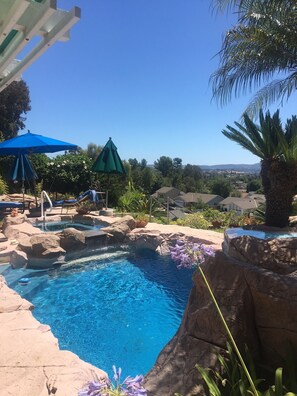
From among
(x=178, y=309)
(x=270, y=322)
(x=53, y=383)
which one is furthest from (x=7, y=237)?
(x=270, y=322)

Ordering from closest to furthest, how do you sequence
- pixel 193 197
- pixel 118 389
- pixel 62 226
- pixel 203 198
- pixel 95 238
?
1. pixel 118 389
2. pixel 95 238
3. pixel 62 226
4. pixel 193 197
5. pixel 203 198

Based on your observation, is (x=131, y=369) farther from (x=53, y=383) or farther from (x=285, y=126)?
(x=285, y=126)

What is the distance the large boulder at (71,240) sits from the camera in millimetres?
8289

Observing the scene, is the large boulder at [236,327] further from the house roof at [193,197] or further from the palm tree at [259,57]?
the house roof at [193,197]

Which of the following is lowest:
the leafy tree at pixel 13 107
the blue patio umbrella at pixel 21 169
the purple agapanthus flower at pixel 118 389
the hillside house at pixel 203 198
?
the hillside house at pixel 203 198

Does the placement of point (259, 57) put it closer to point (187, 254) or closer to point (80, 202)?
point (187, 254)

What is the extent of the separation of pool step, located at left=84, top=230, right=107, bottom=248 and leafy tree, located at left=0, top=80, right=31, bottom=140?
1687cm

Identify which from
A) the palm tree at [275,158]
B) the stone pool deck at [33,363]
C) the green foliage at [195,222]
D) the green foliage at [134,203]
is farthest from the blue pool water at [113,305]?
the green foliage at [134,203]

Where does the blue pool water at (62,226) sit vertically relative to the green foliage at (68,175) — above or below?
below

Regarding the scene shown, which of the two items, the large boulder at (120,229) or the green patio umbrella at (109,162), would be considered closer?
the large boulder at (120,229)

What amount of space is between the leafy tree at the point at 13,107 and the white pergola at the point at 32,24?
2144 centimetres

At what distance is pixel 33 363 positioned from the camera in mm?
3203

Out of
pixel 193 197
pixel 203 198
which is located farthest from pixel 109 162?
pixel 203 198

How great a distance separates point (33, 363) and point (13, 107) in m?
24.0
